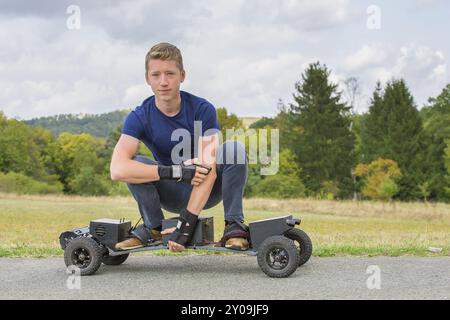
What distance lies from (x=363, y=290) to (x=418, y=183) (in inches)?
2299

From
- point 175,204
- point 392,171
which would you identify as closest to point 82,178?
point 392,171

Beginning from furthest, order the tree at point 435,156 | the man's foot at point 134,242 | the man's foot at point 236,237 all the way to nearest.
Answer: the tree at point 435,156 < the man's foot at point 134,242 < the man's foot at point 236,237

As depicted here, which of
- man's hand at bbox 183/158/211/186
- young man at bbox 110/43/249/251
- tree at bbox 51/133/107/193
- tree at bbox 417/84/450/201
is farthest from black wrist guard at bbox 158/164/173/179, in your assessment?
tree at bbox 51/133/107/193

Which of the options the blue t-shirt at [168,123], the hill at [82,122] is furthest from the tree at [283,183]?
the blue t-shirt at [168,123]

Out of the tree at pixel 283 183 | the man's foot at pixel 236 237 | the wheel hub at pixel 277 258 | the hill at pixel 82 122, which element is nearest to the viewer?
the wheel hub at pixel 277 258

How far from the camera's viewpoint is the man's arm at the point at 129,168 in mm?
5707

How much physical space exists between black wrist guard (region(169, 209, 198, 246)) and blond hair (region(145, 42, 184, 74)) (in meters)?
1.31

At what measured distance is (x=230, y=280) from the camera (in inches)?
215

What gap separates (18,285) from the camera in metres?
5.44

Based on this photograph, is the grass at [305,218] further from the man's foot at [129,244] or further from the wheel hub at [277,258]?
the wheel hub at [277,258]

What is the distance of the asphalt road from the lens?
4902mm

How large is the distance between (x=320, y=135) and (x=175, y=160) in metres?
61.7

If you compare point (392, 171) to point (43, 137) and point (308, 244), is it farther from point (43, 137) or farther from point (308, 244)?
point (308, 244)

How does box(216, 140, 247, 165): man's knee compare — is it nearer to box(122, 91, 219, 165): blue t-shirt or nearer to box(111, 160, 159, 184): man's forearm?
box(122, 91, 219, 165): blue t-shirt
